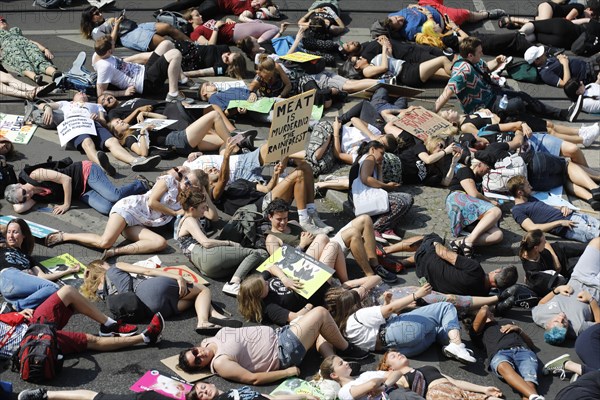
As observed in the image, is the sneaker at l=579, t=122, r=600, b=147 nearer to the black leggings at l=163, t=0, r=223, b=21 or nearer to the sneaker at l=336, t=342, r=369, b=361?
the sneaker at l=336, t=342, r=369, b=361

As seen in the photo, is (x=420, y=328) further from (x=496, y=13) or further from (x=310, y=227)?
(x=496, y=13)

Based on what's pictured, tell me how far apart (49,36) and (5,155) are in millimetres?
4165

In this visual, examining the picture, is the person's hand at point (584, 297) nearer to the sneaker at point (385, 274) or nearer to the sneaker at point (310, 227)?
the sneaker at point (385, 274)

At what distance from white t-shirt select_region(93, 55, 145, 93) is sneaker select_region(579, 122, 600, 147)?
19.8ft

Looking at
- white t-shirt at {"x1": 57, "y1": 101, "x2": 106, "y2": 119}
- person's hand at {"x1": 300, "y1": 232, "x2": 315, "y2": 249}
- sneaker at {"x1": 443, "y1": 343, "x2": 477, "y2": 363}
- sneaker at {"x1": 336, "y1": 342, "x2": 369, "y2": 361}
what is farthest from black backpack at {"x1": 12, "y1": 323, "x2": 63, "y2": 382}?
white t-shirt at {"x1": 57, "y1": 101, "x2": 106, "y2": 119}

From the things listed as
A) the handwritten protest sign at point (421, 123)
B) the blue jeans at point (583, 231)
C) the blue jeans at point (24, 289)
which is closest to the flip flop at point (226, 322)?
the blue jeans at point (24, 289)

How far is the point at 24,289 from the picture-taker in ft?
31.8

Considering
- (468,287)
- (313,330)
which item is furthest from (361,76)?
(313,330)

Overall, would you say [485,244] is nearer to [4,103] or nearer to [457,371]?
[457,371]

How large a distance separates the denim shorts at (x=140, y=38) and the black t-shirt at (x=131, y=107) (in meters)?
2.03

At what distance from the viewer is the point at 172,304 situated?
9.91 metres

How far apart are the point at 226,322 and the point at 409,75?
6.42 metres

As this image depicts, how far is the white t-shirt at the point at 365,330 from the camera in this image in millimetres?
9656

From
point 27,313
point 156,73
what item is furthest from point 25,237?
point 156,73
